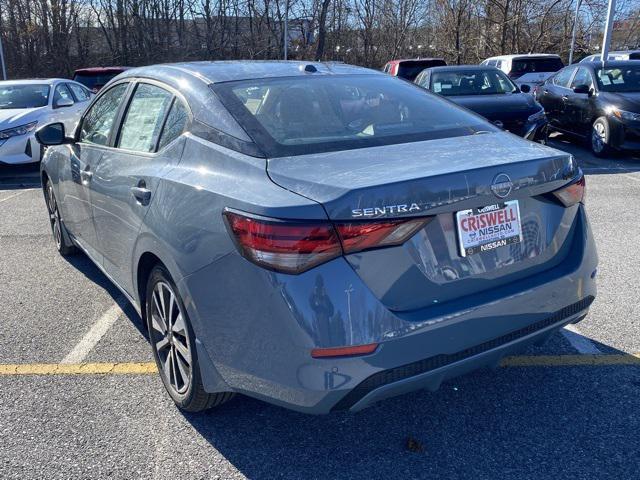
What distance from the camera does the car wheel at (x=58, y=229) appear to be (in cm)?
518

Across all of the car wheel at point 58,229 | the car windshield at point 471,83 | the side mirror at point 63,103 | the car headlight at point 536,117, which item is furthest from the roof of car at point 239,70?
the side mirror at point 63,103

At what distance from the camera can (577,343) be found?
3.57m

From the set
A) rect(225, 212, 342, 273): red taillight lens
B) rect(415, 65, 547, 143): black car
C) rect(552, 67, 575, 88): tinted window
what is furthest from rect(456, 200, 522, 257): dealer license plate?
rect(552, 67, 575, 88): tinted window

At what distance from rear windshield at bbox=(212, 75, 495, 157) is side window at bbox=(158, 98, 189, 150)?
0.21 m

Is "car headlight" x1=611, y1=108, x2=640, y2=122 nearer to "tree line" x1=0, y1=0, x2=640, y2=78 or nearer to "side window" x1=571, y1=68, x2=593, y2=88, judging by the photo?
"side window" x1=571, y1=68, x2=593, y2=88

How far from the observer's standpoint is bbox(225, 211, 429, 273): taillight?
6.87ft

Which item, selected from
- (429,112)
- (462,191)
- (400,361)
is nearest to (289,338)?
(400,361)

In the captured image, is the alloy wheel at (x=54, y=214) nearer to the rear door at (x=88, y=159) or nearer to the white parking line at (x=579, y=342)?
the rear door at (x=88, y=159)

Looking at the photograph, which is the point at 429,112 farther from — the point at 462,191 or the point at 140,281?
the point at 140,281

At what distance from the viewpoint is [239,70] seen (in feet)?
10.9

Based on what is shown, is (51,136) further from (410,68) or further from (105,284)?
(410,68)

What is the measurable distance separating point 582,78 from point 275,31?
21.3 metres

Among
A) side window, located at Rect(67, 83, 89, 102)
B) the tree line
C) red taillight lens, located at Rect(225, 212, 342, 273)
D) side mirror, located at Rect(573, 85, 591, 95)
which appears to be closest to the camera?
red taillight lens, located at Rect(225, 212, 342, 273)

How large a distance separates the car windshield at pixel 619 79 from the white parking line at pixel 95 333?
9.43 meters
